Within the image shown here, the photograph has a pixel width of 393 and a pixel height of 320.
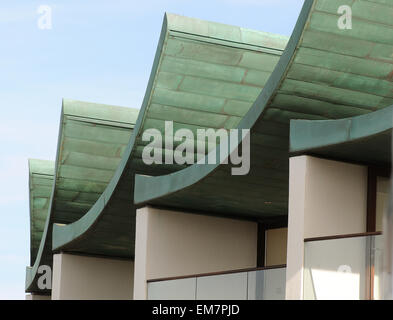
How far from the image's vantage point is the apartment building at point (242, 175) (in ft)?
36.9

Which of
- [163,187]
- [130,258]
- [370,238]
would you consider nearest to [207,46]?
[163,187]

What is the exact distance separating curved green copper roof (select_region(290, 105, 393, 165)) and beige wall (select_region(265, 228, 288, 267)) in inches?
262

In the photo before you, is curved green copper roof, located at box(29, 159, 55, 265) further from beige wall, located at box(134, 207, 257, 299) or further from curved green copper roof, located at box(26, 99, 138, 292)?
beige wall, located at box(134, 207, 257, 299)

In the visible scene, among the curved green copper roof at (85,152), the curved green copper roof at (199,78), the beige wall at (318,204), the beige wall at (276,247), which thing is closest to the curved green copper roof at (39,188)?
the curved green copper roof at (85,152)

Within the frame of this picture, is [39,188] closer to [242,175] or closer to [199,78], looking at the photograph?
[199,78]

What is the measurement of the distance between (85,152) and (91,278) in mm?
4236

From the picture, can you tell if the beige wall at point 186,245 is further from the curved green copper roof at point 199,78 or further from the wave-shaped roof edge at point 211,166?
the curved green copper roof at point 199,78

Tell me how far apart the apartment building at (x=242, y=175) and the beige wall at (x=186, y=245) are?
0.03 metres

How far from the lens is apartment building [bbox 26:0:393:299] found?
11.2 meters

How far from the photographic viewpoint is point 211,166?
1442cm

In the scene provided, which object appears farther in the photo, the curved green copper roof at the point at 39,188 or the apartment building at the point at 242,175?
the curved green copper roof at the point at 39,188

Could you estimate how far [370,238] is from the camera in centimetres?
1010

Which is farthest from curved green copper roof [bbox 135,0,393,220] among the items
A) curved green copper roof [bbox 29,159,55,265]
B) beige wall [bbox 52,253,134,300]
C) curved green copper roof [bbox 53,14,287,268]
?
curved green copper roof [bbox 29,159,55,265]
